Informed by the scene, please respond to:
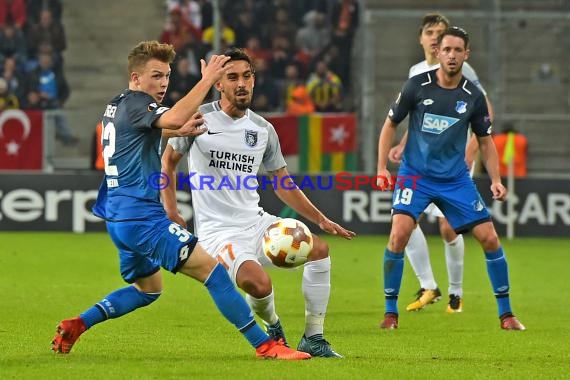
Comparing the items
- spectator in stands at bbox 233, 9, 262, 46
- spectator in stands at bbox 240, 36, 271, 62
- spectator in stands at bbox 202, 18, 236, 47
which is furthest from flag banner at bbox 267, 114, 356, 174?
spectator in stands at bbox 233, 9, 262, 46

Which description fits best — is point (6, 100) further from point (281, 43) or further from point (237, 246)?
point (237, 246)

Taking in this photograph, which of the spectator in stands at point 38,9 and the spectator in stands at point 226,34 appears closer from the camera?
the spectator in stands at point 226,34

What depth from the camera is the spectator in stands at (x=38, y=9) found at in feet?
69.8

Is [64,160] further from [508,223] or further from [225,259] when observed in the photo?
[225,259]

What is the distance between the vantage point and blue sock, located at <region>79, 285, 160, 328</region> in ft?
24.3

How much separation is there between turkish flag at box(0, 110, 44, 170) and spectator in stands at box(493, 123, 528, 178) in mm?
6864

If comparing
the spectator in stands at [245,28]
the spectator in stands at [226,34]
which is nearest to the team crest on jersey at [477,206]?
the spectator in stands at [226,34]

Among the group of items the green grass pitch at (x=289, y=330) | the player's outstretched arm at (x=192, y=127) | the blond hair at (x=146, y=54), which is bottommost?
the green grass pitch at (x=289, y=330)

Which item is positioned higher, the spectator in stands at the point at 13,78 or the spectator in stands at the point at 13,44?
the spectator in stands at the point at 13,44

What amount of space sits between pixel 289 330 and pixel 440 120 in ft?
6.57

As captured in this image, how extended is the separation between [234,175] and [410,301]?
3.91m

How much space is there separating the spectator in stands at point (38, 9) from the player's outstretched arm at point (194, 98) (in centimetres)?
1521

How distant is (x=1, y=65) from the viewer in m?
20.7

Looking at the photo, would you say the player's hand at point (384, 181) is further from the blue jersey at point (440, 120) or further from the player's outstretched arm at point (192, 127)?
the player's outstretched arm at point (192, 127)
